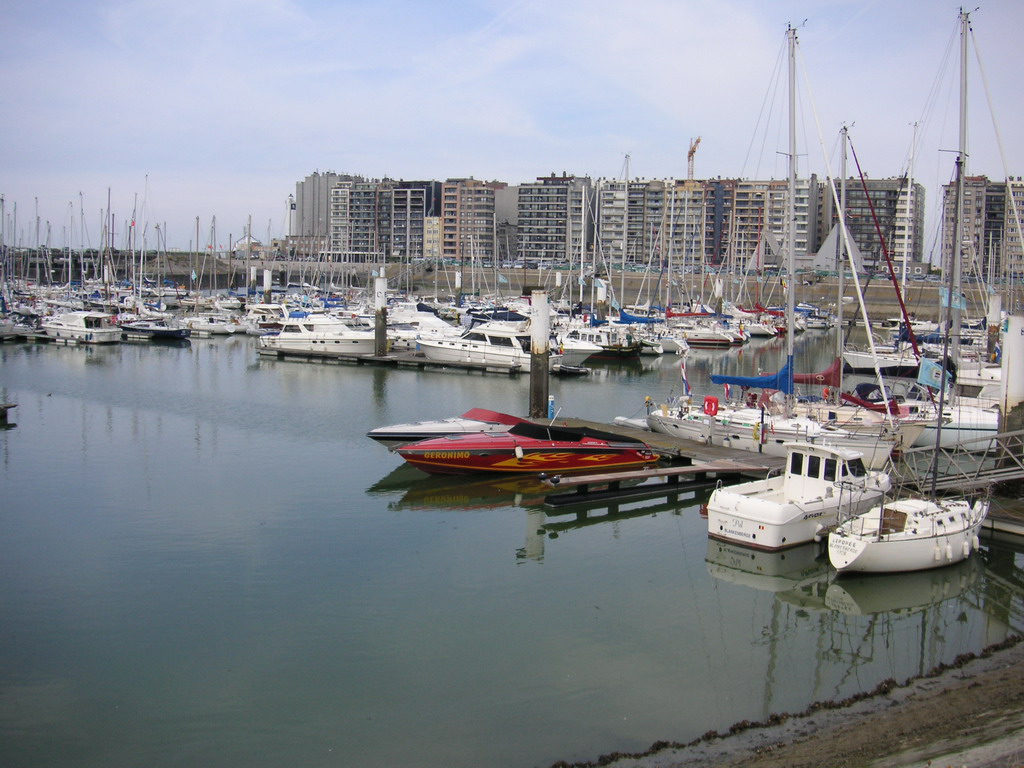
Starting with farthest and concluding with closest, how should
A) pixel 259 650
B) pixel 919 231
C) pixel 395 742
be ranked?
pixel 919 231
pixel 259 650
pixel 395 742

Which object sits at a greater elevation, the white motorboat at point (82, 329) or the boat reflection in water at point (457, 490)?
the white motorboat at point (82, 329)

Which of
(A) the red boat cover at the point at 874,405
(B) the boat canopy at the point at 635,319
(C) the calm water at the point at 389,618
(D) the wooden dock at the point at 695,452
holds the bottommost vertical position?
(C) the calm water at the point at 389,618

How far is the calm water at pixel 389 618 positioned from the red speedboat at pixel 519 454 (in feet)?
1.86

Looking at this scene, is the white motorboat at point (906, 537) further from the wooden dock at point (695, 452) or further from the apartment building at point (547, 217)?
the apartment building at point (547, 217)

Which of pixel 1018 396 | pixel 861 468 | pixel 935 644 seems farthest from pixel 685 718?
pixel 1018 396

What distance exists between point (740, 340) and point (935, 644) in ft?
176

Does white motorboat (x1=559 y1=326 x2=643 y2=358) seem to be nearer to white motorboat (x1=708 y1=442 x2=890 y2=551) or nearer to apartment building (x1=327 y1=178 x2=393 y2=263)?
white motorboat (x1=708 y1=442 x2=890 y2=551)

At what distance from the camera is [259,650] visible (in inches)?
→ 553

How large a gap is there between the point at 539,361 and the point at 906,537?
1800cm

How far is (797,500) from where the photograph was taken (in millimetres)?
19297

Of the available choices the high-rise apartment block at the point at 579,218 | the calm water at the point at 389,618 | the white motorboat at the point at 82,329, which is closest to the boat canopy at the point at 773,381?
the calm water at the point at 389,618

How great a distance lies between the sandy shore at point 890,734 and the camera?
32.8 feet

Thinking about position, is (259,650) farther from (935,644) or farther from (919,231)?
(919,231)

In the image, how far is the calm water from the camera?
38.9 ft
